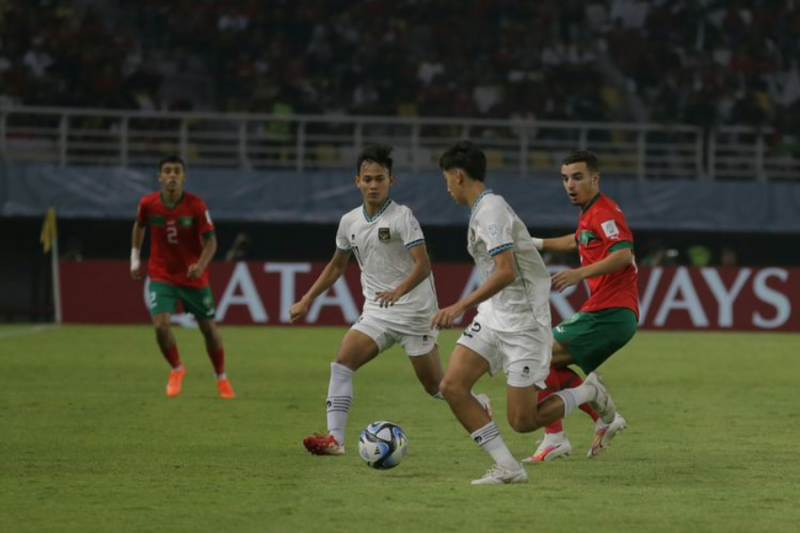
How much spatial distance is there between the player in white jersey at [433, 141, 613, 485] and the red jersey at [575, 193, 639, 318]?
115 cm

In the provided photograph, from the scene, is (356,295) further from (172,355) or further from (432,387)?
(432,387)

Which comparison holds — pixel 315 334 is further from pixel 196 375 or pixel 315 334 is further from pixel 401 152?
pixel 196 375

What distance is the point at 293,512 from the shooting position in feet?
23.9

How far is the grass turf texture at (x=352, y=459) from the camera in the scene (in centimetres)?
718

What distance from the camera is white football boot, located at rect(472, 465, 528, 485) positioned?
823cm

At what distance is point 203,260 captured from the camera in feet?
→ 45.9

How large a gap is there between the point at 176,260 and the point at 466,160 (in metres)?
6.66

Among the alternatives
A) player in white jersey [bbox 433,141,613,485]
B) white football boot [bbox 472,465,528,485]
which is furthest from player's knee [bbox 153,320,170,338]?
white football boot [bbox 472,465,528,485]

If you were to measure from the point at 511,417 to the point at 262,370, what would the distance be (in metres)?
9.67

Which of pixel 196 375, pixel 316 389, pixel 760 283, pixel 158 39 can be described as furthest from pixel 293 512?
pixel 158 39

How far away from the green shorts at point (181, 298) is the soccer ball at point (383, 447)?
5.58 meters

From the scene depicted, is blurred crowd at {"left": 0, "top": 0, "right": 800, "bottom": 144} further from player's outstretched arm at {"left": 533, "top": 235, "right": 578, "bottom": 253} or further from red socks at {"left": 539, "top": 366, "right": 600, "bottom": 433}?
red socks at {"left": 539, "top": 366, "right": 600, "bottom": 433}

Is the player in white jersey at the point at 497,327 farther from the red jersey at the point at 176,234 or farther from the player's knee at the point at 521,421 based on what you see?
the red jersey at the point at 176,234

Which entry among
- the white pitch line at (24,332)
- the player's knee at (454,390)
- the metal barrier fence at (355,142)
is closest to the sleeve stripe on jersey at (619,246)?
the player's knee at (454,390)
